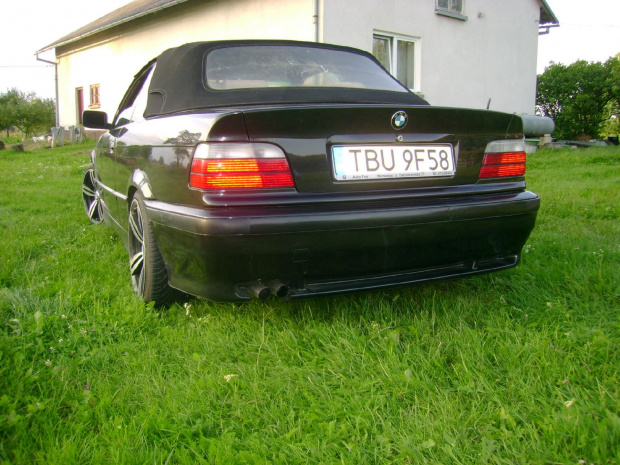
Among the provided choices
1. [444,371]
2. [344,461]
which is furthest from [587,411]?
[344,461]

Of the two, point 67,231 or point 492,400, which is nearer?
point 492,400

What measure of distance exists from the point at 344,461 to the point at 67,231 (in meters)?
3.92

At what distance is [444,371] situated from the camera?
2020 mm

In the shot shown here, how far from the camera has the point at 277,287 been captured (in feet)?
6.73

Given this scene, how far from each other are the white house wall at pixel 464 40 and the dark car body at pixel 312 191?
7646mm

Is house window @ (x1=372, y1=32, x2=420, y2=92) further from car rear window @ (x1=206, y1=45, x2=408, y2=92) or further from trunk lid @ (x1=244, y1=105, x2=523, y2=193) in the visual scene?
trunk lid @ (x1=244, y1=105, x2=523, y2=193)

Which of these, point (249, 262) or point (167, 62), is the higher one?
point (167, 62)

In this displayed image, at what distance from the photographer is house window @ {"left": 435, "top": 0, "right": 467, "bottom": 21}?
1185cm

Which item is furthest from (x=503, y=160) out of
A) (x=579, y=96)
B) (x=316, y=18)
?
(x=579, y=96)

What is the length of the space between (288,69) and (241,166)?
1155 mm

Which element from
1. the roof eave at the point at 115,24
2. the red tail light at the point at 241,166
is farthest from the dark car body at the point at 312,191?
the roof eave at the point at 115,24

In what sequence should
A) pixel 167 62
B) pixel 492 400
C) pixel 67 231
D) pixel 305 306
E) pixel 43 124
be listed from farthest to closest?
1. pixel 43 124
2. pixel 67 231
3. pixel 167 62
4. pixel 305 306
5. pixel 492 400

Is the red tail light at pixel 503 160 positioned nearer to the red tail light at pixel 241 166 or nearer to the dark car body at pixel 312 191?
the dark car body at pixel 312 191

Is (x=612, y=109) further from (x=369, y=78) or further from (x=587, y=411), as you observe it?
(x=587, y=411)
